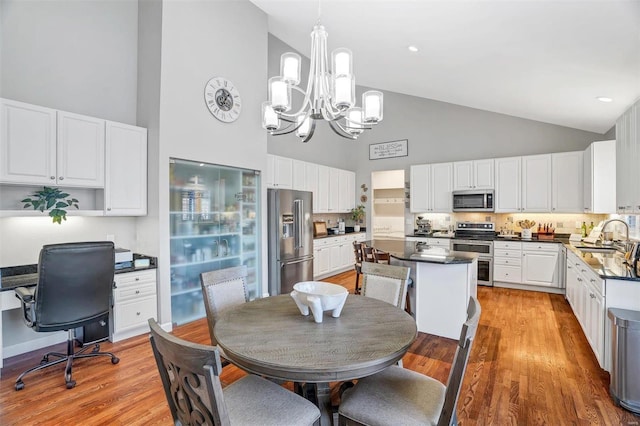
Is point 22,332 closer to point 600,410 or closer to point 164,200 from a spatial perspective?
point 164,200

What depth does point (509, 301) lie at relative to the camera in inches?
181

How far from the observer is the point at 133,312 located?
3.26m

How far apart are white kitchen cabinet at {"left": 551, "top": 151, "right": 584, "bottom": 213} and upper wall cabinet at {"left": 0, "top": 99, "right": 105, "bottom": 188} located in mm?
6443

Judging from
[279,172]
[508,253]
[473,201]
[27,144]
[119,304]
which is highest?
[279,172]

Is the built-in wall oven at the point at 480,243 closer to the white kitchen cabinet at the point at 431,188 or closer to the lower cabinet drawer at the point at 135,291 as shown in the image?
the white kitchen cabinet at the point at 431,188

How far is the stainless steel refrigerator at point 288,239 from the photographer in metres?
4.70

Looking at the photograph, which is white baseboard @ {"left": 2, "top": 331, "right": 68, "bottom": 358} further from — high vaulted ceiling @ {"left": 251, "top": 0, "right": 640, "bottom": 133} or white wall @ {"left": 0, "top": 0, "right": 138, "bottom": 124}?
high vaulted ceiling @ {"left": 251, "top": 0, "right": 640, "bottom": 133}

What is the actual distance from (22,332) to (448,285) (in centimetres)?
424

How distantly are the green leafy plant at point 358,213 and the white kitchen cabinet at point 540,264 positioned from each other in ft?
10.9

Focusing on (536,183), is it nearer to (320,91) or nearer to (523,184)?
(523,184)

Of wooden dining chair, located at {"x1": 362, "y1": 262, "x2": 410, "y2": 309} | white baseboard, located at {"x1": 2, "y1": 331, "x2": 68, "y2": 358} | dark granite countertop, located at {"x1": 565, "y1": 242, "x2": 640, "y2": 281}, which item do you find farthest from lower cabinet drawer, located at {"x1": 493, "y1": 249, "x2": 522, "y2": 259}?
white baseboard, located at {"x1": 2, "y1": 331, "x2": 68, "y2": 358}

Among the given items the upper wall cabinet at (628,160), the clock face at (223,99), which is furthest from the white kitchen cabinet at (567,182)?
the clock face at (223,99)

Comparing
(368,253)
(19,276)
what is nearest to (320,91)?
(368,253)

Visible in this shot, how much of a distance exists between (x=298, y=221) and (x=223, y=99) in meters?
2.14
